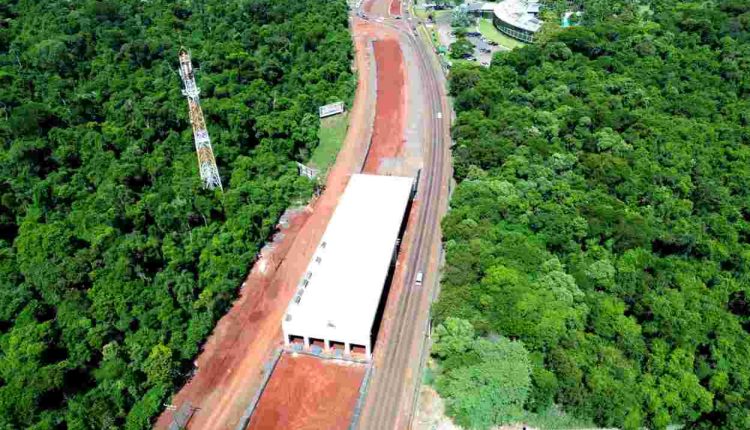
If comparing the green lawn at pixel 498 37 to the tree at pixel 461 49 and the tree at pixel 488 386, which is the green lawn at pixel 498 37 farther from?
the tree at pixel 488 386

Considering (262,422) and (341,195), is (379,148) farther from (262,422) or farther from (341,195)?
(262,422)

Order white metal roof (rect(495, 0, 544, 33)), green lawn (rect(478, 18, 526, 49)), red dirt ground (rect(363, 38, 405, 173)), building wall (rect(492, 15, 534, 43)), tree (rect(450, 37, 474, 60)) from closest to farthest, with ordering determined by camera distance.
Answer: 1. red dirt ground (rect(363, 38, 405, 173))
2. tree (rect(450, 37, 474, 60))
3. building wall (rect(492, 15, 534, 43))
4. white metal roof (rect(495, 0, 544, 33))
5. green lawn (rect(478, 18, 526, 49))

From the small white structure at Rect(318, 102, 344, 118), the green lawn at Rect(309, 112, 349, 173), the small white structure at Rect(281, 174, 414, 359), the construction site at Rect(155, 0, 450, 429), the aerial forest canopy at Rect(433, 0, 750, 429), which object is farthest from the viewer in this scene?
the small white structure at Rect(318, 102, 344, 118)

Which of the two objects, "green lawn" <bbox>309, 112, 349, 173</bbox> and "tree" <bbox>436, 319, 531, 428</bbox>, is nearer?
"tree" <bbox>436, 319, 531, 428</bbox>

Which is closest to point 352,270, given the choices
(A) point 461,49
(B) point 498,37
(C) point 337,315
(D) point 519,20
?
(C) point 337,315

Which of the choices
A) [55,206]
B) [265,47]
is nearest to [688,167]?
[265,47]

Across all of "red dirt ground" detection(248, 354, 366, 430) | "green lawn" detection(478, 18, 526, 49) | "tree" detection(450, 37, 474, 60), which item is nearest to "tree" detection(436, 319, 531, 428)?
"red dirt ground" detection(248, 354, 366, 430)

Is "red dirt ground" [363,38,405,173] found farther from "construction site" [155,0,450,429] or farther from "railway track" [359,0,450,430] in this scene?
"railway track" [359,0,450,430]

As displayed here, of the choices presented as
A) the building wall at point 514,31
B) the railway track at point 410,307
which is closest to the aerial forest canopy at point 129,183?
the railway track at point 410,307
